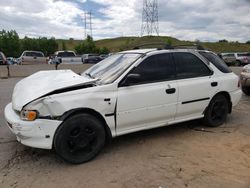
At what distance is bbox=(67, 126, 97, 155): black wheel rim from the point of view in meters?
4.10

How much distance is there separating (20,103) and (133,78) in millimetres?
1688

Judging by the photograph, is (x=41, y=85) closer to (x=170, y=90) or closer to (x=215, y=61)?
(x=170, y=90)

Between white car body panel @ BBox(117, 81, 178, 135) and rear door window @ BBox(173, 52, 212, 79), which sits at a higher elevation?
rear door window @ BBox(173, 52, 212, 79)

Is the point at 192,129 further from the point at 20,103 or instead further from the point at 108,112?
the point at 20,103

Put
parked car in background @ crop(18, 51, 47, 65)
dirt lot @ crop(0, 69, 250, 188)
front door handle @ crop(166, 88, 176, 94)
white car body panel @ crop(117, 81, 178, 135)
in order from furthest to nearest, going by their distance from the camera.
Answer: parked car in background @ crop(18, 51, 47, 65) → front door handle @ crop(166, 88, 176, 94) → white car body panel @ crop(117, 81, 178, 135) → dirt lot @ crop(0, 69, 250, 188)

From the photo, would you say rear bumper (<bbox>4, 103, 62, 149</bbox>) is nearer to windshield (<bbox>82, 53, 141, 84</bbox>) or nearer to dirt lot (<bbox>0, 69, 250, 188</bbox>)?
dirt lot (<bbox>0, 69, 250, 188</bbox>)

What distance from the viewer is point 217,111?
5902mm

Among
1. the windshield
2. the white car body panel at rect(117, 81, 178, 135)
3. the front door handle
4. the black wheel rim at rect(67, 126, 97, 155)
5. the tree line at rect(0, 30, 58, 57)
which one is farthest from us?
the tree line at rect(0, 30, 58, 57)

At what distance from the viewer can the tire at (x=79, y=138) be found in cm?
402

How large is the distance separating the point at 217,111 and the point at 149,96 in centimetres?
188

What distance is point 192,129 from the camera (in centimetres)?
576

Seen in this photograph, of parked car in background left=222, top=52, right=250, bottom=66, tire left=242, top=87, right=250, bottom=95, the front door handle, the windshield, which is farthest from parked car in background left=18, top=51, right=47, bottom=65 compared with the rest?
the front door handle

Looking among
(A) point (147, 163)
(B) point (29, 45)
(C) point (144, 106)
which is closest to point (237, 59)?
(C) point (144, 106)

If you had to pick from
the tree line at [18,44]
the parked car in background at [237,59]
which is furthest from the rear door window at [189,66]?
the tree line at [18,44]
